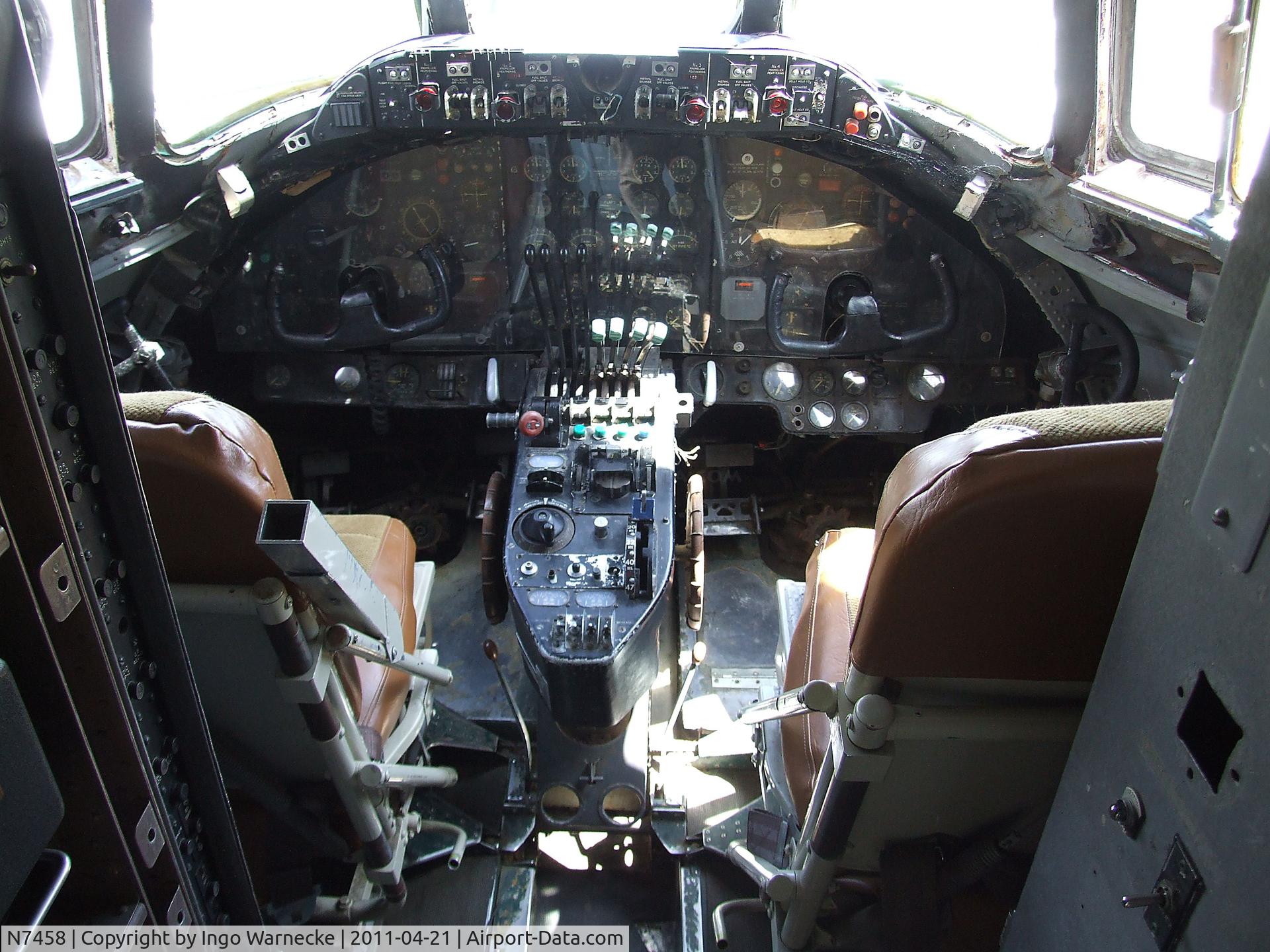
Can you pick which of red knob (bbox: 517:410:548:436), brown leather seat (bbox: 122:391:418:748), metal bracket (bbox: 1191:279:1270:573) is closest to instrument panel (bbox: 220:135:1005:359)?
red knob (bbox: 517:410:548:436)

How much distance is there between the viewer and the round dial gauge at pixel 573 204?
3354 mm

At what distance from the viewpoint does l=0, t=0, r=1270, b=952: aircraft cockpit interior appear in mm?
929

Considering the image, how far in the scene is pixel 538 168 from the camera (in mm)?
3311

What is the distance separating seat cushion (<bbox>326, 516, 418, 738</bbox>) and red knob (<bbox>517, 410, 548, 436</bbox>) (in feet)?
1.97

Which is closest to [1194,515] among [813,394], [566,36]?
[813,394]

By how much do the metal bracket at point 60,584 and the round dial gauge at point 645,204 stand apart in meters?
2.78

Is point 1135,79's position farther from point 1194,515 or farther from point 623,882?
point 623,882

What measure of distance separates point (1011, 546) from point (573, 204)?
2644 millimetres

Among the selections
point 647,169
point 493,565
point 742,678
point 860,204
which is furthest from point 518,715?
point 860,204

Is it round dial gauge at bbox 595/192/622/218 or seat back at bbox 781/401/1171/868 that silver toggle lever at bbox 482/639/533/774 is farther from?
round dial gauge at bbox 595/192/622/218

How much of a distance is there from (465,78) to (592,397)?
119 cm

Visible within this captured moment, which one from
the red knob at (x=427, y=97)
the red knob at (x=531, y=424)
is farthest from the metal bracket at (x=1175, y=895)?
the red knob at (x=427, y=97)

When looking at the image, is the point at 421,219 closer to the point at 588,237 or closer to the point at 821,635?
the point at 588,237

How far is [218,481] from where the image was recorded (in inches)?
55.1
